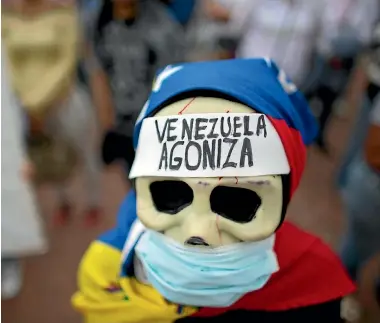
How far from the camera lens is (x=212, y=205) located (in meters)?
0.95

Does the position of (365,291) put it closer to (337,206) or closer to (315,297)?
(337,206)

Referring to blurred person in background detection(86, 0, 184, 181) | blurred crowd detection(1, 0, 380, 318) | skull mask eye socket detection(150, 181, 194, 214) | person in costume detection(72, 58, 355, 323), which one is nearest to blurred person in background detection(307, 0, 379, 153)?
blurred crowd detection(1, 0, 380, 318)

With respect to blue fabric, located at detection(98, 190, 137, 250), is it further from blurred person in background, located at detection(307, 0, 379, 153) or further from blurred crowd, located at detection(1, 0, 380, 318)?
blurred person in background, located at detection(307, 0, 379, 153)

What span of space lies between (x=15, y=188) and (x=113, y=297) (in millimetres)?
698

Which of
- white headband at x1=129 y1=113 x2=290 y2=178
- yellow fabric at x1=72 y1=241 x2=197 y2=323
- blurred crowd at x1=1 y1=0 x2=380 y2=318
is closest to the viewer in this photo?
white headband at x1=129 y1=113 x2=290 y2=178

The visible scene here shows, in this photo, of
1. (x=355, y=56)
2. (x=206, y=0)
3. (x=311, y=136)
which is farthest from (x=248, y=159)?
(x=206, y=0)

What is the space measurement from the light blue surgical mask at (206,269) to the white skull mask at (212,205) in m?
0.03

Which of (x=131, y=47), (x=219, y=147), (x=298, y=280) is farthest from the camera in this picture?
(x=131, y=47)

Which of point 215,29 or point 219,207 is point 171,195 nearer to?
point 219,207

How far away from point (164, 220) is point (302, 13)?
1251mm

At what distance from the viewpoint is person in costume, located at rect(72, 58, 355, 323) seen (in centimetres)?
94

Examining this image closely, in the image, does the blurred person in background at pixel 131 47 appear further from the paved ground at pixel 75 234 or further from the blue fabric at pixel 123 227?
the blue fabric at pixel 123 227

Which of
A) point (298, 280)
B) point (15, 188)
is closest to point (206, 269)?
point (298, 280)

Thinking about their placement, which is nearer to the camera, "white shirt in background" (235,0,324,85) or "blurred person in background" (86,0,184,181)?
"blurred person in background" (86,0,184,181)
